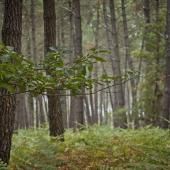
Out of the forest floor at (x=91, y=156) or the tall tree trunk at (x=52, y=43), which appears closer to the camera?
the forest floor at (x=91, y=156)

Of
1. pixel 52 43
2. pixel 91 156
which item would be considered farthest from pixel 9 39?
pixel 52 43

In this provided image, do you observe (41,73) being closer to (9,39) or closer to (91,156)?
Answer: (9,39)

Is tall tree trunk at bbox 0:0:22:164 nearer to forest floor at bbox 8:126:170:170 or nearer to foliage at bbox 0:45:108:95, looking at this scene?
forest floor at bbox 8:126:170:170

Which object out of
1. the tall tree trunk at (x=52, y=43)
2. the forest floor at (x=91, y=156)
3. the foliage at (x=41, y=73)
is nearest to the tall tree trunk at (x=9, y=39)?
the forest floor at (x=91, y=156)

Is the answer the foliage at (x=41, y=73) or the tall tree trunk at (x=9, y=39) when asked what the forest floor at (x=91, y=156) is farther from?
the foliage at (x=41, y=73)

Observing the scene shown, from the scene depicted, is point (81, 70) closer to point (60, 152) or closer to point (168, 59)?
point (60, 152)

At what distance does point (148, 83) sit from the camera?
17.3 m

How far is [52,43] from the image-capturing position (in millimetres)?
9312

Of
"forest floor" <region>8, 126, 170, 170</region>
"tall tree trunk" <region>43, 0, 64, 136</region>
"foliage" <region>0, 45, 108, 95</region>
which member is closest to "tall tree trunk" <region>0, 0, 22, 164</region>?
"forest floor" <region>8, 126, 170, 170</region>

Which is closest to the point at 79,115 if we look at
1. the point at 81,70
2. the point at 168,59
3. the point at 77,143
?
the point at 168,59

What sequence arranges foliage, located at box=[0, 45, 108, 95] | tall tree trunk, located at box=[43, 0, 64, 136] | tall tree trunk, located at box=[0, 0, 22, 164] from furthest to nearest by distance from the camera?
tall tree trunk, located at box=[43, 0, 64, 136]
tall tree trunk, located at box=[0, 0, 22, 164]
foliage, located at box=[0, 45, 108, 95]

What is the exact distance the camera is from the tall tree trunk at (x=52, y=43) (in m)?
9.15

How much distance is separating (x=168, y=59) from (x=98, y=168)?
6709 mm

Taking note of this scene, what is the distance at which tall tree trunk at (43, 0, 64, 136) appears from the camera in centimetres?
915
